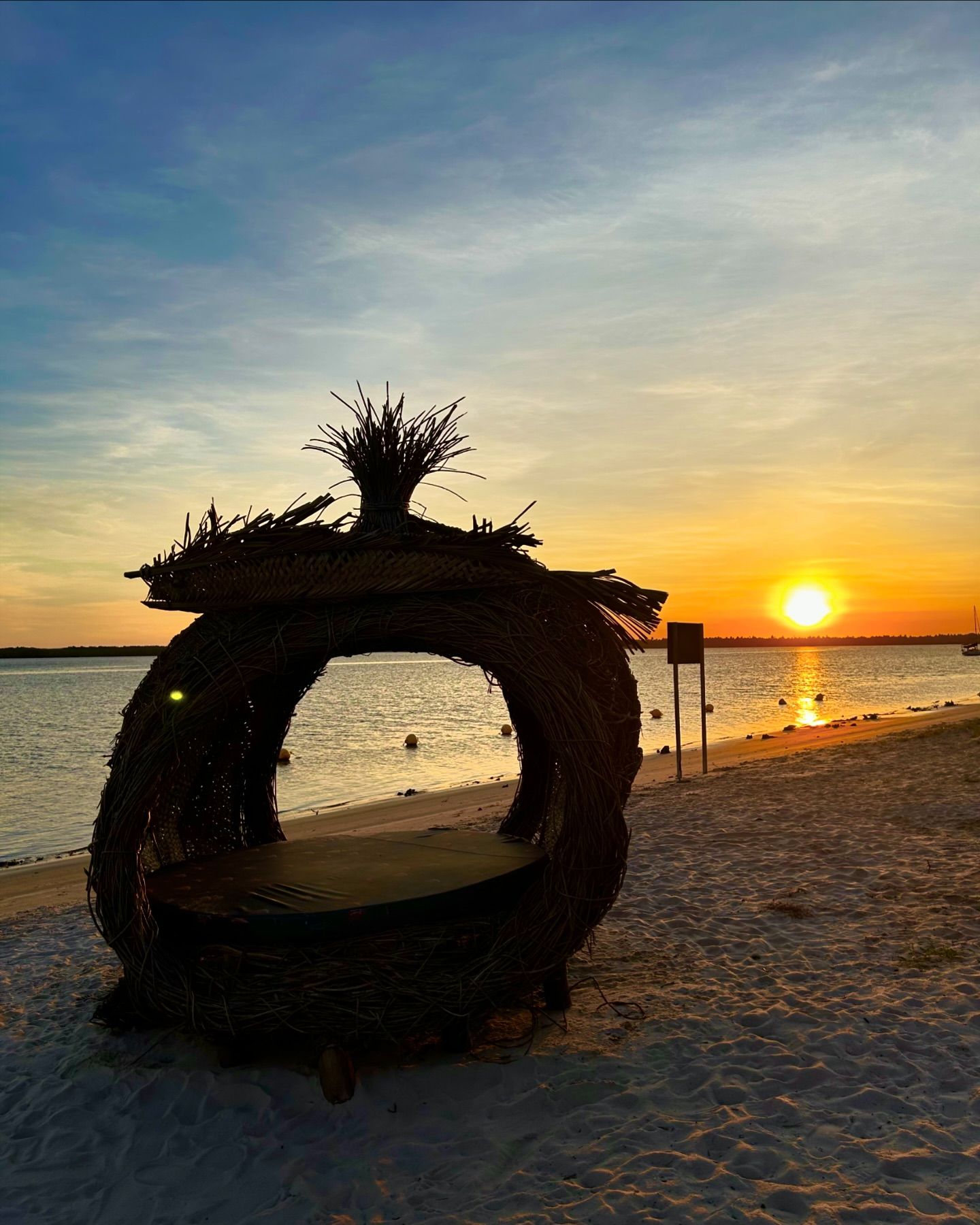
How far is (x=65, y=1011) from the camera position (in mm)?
5316

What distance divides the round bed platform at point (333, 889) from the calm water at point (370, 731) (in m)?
10.6

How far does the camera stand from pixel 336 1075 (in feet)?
13.2

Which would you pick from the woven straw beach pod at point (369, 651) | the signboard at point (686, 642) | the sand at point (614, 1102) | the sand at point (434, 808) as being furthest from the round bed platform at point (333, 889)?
the signboard at point (686, 642)

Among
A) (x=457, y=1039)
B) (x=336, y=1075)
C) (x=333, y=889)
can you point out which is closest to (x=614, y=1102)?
(x=457, y=1039)

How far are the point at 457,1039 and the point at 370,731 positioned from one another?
1219 inches

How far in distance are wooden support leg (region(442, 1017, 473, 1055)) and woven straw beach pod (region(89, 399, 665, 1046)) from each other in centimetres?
15

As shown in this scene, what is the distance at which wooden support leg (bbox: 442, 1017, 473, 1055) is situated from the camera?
438 centimetres

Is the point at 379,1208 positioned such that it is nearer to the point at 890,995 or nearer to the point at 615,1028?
the point at 615,1028

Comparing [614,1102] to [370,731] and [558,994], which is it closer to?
[558,994]

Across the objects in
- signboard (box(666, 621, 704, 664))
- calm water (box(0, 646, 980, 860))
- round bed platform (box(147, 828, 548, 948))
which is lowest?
calm water (box(0, 646, 980, 860))

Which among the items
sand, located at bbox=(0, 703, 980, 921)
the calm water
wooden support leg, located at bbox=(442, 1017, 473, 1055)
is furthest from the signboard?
wooden support leg, located at bbox=(442, 1017, 473, 1055)

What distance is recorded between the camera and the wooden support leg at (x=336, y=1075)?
4004 mm

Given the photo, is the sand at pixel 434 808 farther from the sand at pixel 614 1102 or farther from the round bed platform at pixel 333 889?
the sand at pixel 614 1102

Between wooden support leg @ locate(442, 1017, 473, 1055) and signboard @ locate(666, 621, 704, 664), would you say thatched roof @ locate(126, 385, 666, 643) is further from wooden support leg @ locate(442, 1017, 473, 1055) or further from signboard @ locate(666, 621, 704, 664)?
signboard @ locate(666, 621, 704, 664)
